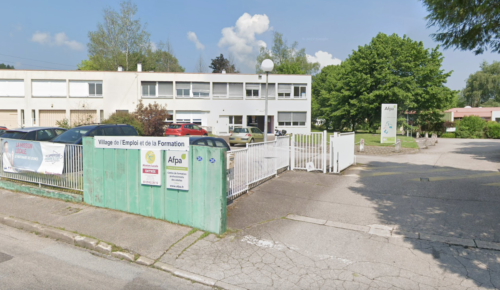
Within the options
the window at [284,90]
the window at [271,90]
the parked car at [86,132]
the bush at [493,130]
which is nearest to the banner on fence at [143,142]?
the parked car at [86,132]

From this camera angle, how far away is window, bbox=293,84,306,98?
142 feet

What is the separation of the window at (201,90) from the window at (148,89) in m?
4.89

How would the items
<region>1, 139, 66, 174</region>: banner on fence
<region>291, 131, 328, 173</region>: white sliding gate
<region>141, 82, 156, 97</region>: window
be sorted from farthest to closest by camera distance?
1. <region>141, 82, 156, 97</region>: window
2. <region>291, 131, 328, 173</region>: white sliding gate
3. <region>1, 139, 66, 174</region>: banner on fence

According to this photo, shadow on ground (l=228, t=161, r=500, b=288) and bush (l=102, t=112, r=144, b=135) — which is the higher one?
bush (l=102, t=112, r=144, b=135)

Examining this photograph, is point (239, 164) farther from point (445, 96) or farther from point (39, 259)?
point (445, 96)

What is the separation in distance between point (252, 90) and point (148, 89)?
Result: 41.4 feet

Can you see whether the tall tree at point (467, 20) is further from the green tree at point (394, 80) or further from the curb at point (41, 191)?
the green tree at point (394, 80)

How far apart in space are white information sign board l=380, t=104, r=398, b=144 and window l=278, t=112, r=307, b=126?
1680 cm

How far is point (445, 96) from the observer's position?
44500 millimetres

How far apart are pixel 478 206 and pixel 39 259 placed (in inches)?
372

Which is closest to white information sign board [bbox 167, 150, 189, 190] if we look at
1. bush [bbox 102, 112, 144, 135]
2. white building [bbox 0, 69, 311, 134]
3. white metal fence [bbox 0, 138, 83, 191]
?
white metal fence [bbox 0, 138, 83, 191]

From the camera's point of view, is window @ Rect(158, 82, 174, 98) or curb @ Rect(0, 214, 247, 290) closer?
curb @ Rect(0, 214, 247, 290)

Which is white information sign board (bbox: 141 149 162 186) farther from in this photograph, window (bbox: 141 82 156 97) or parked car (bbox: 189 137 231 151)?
window (bbox: 141 82 156 97)

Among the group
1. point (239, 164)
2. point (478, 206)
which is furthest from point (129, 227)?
point (478, 206)
